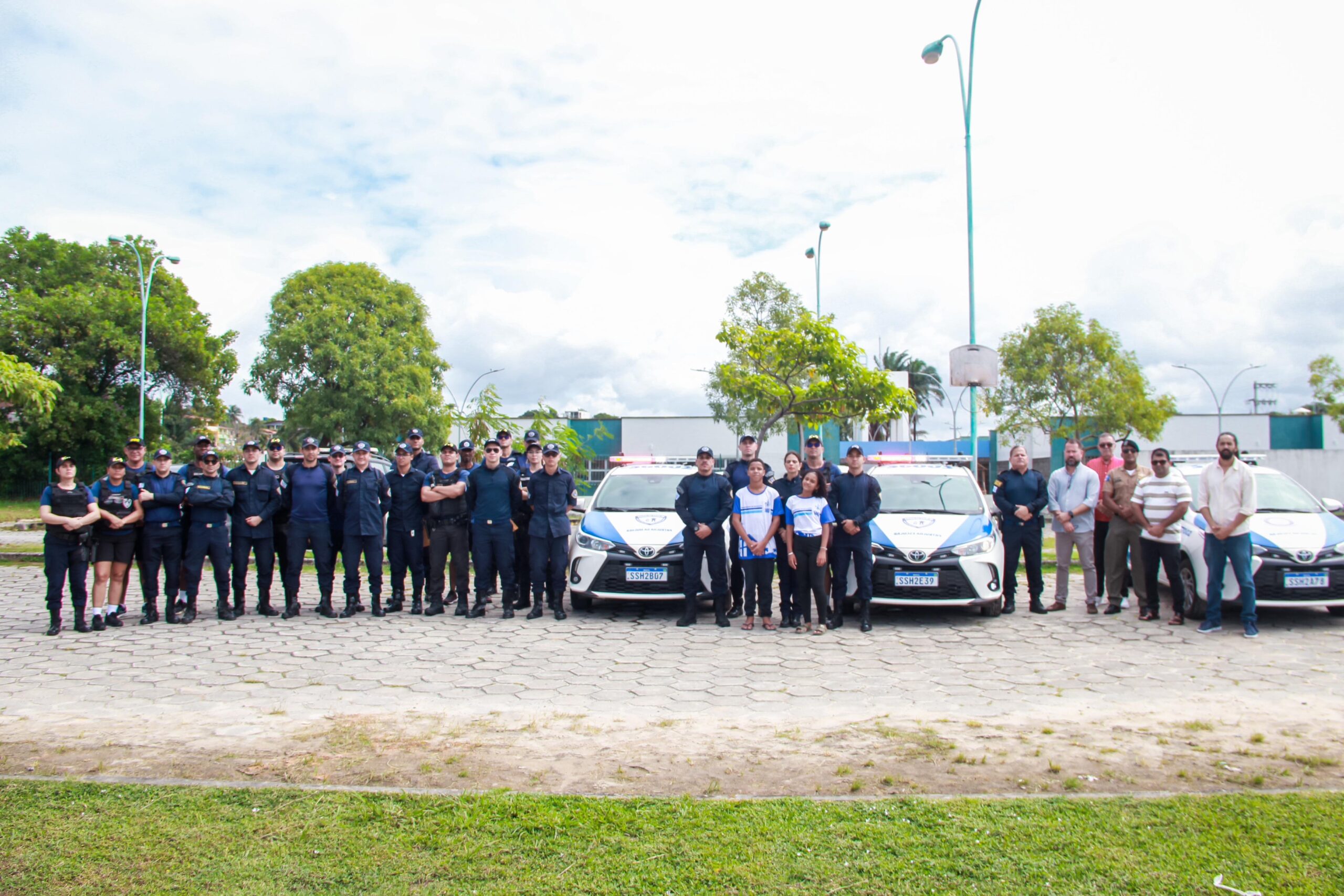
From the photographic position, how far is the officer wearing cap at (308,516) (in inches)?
373

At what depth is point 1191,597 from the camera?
9039 mm

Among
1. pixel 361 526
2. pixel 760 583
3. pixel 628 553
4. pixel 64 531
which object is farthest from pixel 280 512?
pixel 760 583

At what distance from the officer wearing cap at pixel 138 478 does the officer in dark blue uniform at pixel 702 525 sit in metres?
5.19

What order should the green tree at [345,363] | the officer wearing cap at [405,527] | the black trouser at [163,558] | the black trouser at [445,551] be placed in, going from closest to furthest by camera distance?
the black trouser at [163,558] → the black trouser at [445,551] → the officer wearing cap at [405,527] → the green tree at [345,363]

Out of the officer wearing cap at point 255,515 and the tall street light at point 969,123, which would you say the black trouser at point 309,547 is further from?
the tall street light at point 969,123

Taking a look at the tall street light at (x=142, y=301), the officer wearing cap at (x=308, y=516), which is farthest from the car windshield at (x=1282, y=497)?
the tall street light at (x=142, y=301)

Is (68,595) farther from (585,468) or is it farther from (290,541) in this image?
(585,468)

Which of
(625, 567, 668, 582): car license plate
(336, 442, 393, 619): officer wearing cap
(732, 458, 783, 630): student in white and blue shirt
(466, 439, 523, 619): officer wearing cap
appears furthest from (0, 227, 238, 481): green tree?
(732, 458, 783, 630): student in white and blue shirt

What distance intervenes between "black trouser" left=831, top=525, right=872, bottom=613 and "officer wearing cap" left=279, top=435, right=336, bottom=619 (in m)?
5.15

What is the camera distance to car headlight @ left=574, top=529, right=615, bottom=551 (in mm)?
9477

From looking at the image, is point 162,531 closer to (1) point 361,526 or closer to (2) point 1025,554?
(1) point 361,526

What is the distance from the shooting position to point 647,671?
6.92 metres

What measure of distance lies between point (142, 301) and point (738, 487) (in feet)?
121

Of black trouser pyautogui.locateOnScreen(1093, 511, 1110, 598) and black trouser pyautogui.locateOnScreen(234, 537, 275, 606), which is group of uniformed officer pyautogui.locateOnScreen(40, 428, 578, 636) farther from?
black trouser pyautogui.locateOnScreen(1093, 511, 1110, 598)
